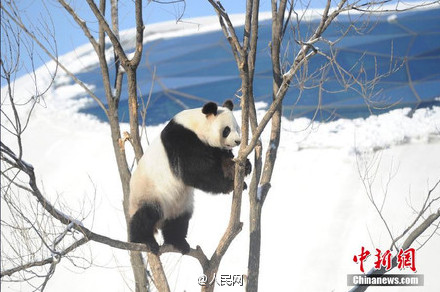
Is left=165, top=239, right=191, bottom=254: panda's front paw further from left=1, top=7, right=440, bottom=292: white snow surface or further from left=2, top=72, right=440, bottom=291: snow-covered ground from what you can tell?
left=2, top=72, right=440, bottom=291: snow-covered ground

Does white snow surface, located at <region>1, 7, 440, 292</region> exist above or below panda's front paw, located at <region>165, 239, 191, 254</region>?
above

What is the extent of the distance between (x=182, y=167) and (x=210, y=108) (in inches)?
16.4

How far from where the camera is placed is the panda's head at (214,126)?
3523 millimetres

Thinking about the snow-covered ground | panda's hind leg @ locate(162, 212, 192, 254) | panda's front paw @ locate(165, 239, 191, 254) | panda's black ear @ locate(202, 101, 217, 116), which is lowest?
panda's front paw @ locate(165, 239, 191, 254)

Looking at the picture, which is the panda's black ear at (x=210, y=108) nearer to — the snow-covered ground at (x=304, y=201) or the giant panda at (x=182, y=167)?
the giant panda at (x=182, y=167)

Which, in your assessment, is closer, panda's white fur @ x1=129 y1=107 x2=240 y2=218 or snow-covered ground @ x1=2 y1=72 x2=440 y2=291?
panda's white fur @ x1=129 y1=107 x2=240 y2=218

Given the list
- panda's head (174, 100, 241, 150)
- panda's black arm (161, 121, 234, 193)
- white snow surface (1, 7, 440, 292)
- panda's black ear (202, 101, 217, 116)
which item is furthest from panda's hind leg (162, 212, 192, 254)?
white snow surface (1, 7, 440, 292)

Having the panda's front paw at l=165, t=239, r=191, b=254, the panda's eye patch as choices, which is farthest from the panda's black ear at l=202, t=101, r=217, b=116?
the panda's front paw at l=165, t=239, r=191, b=254

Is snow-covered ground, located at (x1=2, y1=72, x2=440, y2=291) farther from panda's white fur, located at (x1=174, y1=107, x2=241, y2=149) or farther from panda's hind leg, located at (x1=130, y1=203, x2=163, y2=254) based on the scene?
panda's white fur, located at (x1=174, y1=107, x2=241, y2=149)

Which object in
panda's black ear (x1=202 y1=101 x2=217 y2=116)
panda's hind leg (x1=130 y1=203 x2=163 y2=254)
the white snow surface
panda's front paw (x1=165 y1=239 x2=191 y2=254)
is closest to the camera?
panda's black ear (x1=202 y1=101 x2=217 y2=116)

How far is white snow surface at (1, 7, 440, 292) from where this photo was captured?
7.01 m

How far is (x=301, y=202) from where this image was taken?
8.10m

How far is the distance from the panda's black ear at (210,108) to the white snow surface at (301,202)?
2767 millimetres

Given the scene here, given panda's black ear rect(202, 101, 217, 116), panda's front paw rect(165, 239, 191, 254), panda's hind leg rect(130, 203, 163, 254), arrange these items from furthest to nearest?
panda's front paw rect(165, 239, 191, 254), panda's hind leg rect(130, 203, 163, 254), panda's black ear rect(202, 101, 217, 116)
